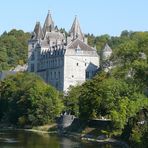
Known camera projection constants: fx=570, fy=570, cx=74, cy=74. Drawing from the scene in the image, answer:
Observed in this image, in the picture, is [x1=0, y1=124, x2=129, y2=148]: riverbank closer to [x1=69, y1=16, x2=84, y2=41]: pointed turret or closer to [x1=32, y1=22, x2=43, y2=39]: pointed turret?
[x1=69, y1=16, x2=84, y2=41]: pointed turret

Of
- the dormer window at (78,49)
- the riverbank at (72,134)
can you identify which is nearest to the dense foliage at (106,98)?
the riverbank at (72,134)

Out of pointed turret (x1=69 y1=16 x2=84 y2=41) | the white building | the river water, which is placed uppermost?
pointed turret (x1=69 y1=16 x2=84 y2=41)

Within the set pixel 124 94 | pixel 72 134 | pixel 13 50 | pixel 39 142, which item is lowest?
pixel 39 142

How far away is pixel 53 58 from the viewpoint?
A: 354ft

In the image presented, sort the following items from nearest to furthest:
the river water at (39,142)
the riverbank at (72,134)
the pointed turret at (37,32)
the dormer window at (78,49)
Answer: the river water at (39,142)
the riverbank at (72,134)
the dormer window at (78,49)
the pointed turret at (37,32)

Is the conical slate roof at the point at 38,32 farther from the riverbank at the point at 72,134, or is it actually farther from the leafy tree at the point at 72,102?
the riverbank at the point at 72,134

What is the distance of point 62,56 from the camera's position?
340 ft

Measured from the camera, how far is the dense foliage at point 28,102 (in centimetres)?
7719

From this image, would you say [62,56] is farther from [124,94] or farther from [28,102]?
[124,94]

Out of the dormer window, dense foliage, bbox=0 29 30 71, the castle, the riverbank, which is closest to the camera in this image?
the riverbank

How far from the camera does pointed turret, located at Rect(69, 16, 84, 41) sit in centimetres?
11047

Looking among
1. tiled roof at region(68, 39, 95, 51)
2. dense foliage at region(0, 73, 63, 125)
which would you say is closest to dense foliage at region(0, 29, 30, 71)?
tiled roof at region(68, 39, 95, 51)

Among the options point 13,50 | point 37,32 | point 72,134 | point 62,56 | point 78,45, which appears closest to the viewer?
point 72,134

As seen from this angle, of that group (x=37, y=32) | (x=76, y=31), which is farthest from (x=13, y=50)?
(x=76, y=31)
